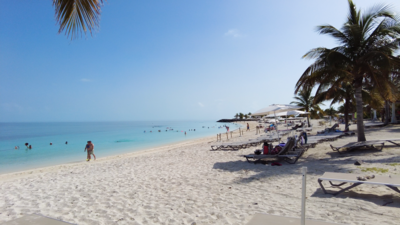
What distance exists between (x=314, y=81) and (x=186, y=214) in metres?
9.31

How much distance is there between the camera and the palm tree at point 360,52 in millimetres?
8945

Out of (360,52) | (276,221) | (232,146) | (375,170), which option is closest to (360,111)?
(360,52)

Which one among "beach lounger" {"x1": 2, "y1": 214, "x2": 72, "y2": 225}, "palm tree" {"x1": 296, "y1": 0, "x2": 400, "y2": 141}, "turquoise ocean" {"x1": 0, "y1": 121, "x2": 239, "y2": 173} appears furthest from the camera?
"turquoise ocean" {"x1": 0, "y1": 121, "x2": 239, "y2": 173}

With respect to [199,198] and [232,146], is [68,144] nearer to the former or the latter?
[232,146]

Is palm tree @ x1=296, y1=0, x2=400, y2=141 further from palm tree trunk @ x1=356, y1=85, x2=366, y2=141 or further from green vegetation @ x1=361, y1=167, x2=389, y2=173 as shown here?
green vegetation @ x1=361, y1=167, x2=389, y2=173

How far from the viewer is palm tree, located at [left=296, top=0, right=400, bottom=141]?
895 centimetres

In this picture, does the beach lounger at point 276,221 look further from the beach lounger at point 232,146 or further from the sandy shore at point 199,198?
the beach lounger at point 232,146

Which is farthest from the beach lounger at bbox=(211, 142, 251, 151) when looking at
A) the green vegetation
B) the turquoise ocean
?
the turquoise ocean

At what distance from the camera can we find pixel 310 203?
152 inches

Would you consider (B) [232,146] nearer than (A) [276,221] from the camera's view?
No

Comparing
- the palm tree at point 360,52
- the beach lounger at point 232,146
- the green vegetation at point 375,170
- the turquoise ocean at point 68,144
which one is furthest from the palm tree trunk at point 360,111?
the turquoise ocean at point 68,144

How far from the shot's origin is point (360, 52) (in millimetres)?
9641

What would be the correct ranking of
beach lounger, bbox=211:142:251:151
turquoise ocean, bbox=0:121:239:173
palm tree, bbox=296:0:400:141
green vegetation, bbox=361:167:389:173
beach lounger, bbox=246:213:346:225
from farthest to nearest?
turquoise ocean, bbox=0:121:239:173 < beach lounger, bbox=211:142:251:151 < palm tree, bbox=296:0:400:141 < green vegetation, bbox=361:167:389:173 < beach lounger, bbox=246:213:346:225

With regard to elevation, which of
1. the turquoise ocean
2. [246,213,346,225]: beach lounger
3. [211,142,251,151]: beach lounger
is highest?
[246,213,346,225]: beach lounger
